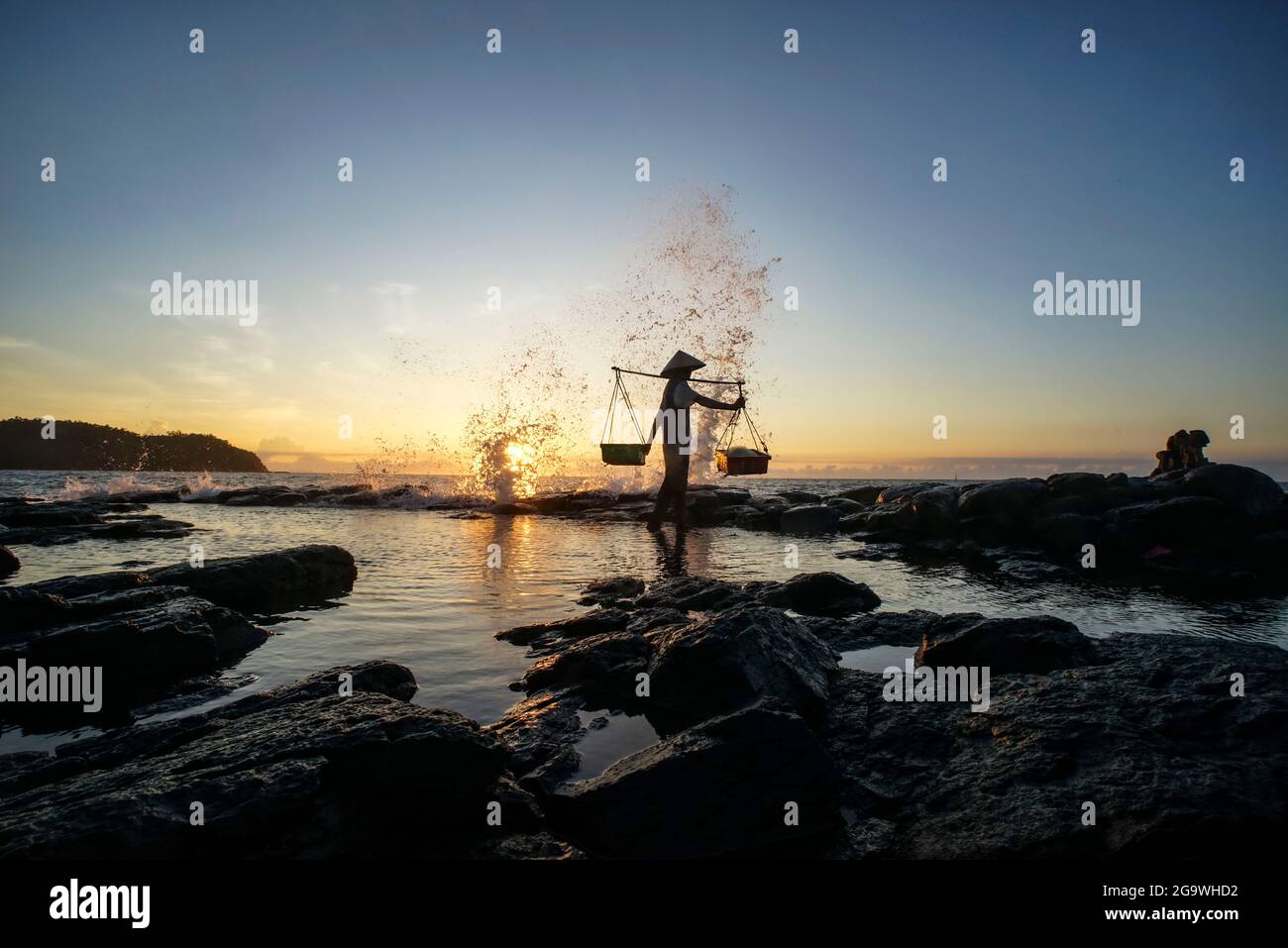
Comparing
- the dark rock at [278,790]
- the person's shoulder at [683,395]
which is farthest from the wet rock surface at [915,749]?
the person's shoulder at [683,395]

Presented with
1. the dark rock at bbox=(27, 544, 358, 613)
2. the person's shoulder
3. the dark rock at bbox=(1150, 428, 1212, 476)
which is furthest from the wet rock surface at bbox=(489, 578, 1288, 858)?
the dark rock at bbox=(1150, 428, 1212, 476)

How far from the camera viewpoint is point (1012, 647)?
241 inches

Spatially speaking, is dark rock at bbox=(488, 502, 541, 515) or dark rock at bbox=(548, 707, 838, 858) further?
dark rock at bbox=(488, 502, 541, 515)

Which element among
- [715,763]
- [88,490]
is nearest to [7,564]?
[715,763]

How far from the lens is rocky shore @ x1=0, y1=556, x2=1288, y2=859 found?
3051mm

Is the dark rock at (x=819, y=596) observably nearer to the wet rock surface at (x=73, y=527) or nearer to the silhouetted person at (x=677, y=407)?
the silhouetted person at (x=677, y=407)

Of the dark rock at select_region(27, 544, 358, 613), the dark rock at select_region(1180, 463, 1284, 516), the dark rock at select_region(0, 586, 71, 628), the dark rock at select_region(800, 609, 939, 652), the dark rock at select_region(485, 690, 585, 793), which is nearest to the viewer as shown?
the dark rock at select_region(485, 690, 585, 793)

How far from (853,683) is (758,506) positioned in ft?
66.0

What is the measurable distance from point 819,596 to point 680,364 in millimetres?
9062

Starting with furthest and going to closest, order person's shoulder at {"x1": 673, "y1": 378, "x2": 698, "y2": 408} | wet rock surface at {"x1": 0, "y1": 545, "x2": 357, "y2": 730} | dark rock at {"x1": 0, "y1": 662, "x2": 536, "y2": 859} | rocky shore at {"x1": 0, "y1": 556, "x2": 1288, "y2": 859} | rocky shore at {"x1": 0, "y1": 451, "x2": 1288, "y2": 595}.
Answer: person's shoulder at {"x1": 673, "y1": 378, "x2": 698, "y2": 408} → rocky shore at {"x1": 0, "y1": 451, "x2": 1288, "y2": 595} → wet rock surface at {"x1": 0, "y1": 545, "x2": 357, "y2": 730} → rocky shore at {"x1": 0, "y1": 556, "x2": 1288, "y2": 859} → dark rock at {"x1": 0, "y1": 662, "x2": 536, "y2": 859}

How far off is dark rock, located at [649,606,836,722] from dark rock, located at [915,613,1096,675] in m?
1.45

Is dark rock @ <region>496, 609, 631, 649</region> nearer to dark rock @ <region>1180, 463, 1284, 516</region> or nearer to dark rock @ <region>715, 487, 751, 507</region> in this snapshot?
dark rock @ <region>1180, 463, 1284, 516</region>
